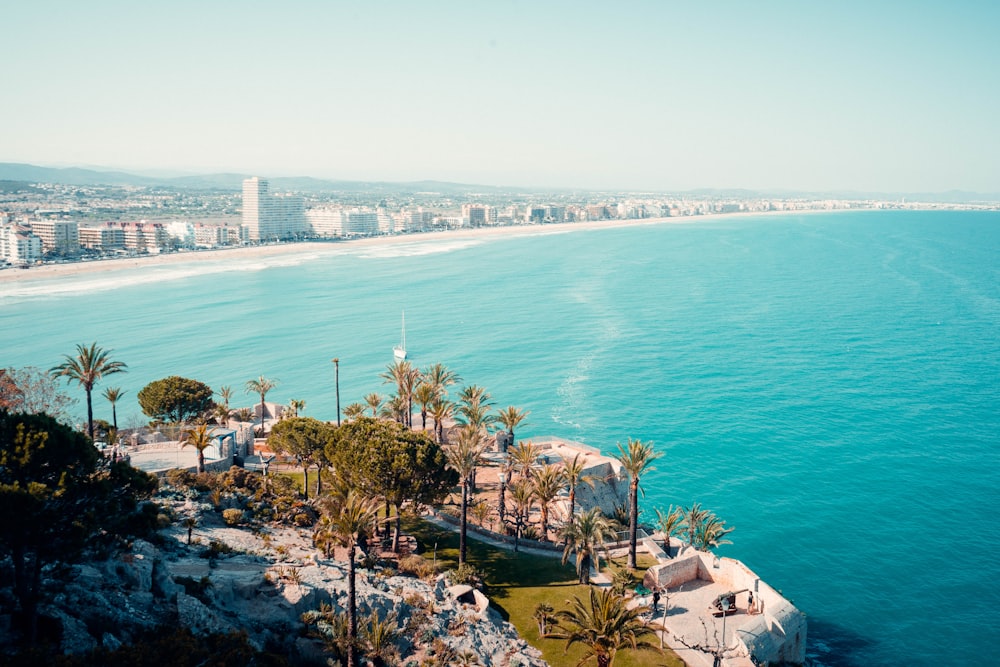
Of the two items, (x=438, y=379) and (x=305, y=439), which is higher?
(x=438, y=379)

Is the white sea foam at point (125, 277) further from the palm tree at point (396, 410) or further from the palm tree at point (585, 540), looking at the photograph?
the palm tree at point (585, 540)

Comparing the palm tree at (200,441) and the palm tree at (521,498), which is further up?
the palm tree at (200,441)

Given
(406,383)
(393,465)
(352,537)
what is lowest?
(406,383)

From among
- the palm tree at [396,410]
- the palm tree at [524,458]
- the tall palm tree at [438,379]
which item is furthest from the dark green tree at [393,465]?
the tall palm tree at [438,379]

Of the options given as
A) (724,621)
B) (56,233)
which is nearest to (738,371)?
(724,621)

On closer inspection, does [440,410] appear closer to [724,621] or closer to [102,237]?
[724,621]

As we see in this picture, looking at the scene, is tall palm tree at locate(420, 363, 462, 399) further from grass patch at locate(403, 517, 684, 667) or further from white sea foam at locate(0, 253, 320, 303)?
white sea foam at locate(0, 253, 320, 303)

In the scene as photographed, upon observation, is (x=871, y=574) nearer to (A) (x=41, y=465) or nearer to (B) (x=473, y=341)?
(A) (x=41, y=465)

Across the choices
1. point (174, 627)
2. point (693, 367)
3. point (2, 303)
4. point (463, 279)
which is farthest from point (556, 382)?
point (2, 303)
